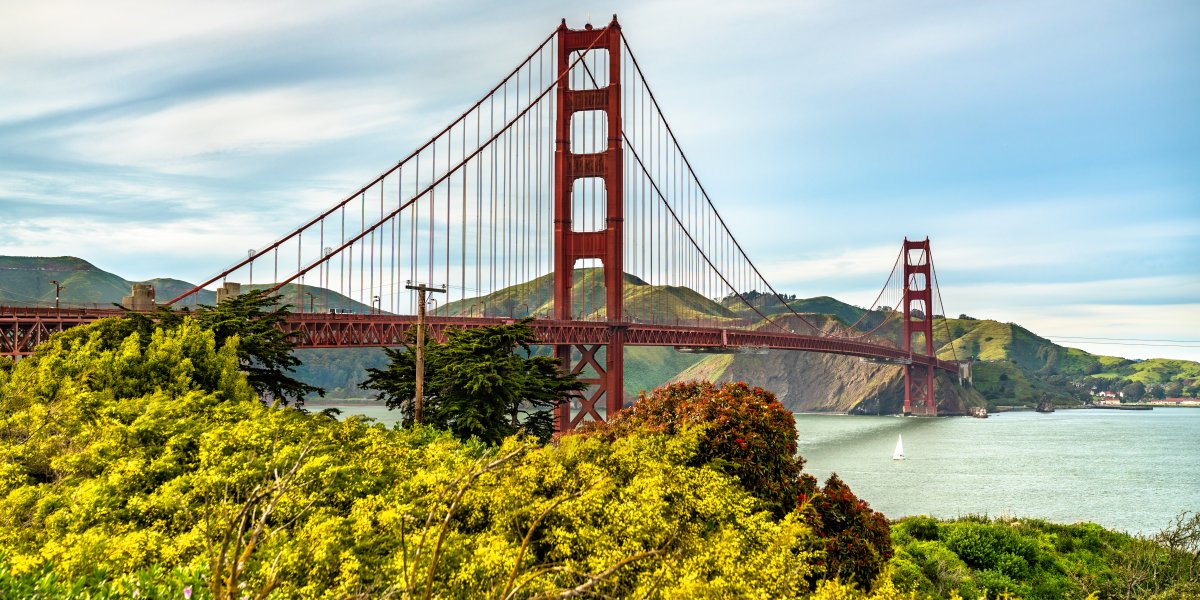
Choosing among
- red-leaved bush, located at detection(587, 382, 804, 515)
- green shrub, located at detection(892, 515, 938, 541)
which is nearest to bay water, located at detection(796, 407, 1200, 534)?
green shrub, located at detection(892, 515, 938, 541)

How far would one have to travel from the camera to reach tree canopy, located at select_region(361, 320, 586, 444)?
3331 centimetres

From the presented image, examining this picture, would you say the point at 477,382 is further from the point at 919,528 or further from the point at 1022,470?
the point at 1022,470

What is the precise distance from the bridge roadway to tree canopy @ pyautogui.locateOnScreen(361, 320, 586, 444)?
16.8 feet

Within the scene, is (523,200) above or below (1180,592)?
above

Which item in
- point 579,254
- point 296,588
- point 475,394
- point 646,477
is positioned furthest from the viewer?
point 579,254

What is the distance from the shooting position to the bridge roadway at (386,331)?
37.4 metres

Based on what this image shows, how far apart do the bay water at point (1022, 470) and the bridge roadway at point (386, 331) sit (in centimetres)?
543

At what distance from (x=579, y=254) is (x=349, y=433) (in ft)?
136

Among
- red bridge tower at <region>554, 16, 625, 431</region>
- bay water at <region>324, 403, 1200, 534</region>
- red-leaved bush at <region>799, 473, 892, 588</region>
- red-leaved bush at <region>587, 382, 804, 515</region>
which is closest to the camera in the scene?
red-leaved bush at <region>799, 473, 892, 588</region>

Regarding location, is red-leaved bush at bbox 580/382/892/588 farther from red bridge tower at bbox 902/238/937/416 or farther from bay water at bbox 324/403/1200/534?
red bridge tower at bbox 902/238/937/416

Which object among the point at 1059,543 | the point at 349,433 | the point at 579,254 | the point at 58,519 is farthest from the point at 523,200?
the point at 58,519

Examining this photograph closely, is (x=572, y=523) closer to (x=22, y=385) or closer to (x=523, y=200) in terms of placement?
(x=22, y=385)

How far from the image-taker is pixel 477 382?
33.3m

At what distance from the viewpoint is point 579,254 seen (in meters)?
62.7
